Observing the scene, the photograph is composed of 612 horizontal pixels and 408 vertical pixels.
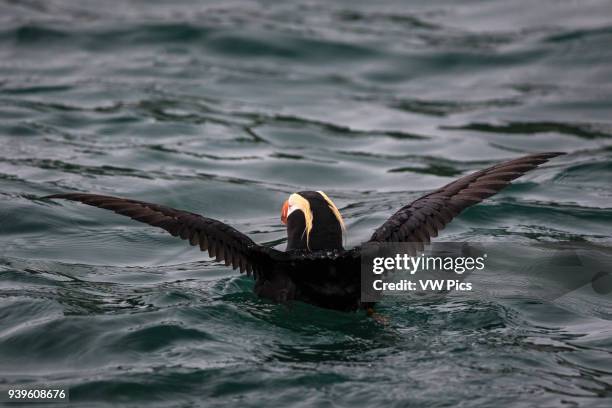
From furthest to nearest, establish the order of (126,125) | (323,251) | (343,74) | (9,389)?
(343,74)
(126,125)
(323,251)
(9,389)

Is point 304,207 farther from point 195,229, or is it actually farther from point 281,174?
point 281,174

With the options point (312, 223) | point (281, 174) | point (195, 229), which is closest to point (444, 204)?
point (312, 223)

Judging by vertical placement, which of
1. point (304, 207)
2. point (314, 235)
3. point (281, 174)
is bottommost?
point (314, 235)

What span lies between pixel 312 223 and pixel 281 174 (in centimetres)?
467

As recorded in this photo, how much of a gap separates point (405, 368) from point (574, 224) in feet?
13.8

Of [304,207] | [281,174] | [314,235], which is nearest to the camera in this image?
[314,235]

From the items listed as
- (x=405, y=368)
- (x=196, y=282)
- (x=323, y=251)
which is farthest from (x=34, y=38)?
(x=405, y=368)

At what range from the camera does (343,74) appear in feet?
51.3

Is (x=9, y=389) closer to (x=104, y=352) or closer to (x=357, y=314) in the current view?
(x=104, y=352)

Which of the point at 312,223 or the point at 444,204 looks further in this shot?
the point at 444,204

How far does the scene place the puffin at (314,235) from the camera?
21.7 ft

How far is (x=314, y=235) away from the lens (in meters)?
6.71

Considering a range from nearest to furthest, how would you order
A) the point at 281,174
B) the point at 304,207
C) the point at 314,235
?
the point at 314,235
the point at 304,207
the point at 281,174

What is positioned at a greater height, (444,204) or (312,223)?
(444,204)
